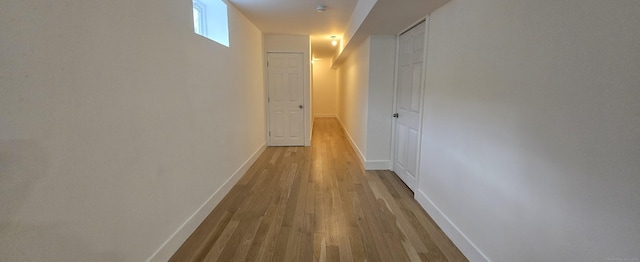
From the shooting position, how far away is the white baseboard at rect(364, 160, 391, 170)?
4082 mm

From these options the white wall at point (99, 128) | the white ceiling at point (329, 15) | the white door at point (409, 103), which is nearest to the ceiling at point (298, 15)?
the white ceiling at point (329, 15)

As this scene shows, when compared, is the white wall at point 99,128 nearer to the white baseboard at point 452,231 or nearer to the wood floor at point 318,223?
the wood floor at point 318,223

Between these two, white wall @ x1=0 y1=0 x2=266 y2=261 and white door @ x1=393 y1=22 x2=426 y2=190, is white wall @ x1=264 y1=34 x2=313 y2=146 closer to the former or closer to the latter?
white door @ x1=393 y1=22 x2=426 y2=190

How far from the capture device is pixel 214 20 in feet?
10.1

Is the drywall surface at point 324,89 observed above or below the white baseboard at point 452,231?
above

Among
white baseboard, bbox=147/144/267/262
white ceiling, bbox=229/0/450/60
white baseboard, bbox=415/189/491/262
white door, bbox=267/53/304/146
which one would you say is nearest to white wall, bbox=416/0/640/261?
white baseboard, bbox=415/189/491/262

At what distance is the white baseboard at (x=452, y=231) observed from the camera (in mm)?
1878

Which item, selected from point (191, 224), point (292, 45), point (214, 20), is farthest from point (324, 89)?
point (191, 224)

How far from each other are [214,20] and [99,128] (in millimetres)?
2189

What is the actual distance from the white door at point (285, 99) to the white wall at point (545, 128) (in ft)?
11.7

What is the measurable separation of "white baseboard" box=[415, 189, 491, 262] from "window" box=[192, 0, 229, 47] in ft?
9.46

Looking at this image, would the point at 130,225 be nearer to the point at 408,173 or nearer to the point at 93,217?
the point at 93,217

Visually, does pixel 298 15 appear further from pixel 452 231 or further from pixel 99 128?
pixel 452 231

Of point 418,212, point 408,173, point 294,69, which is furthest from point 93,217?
point 294,69
